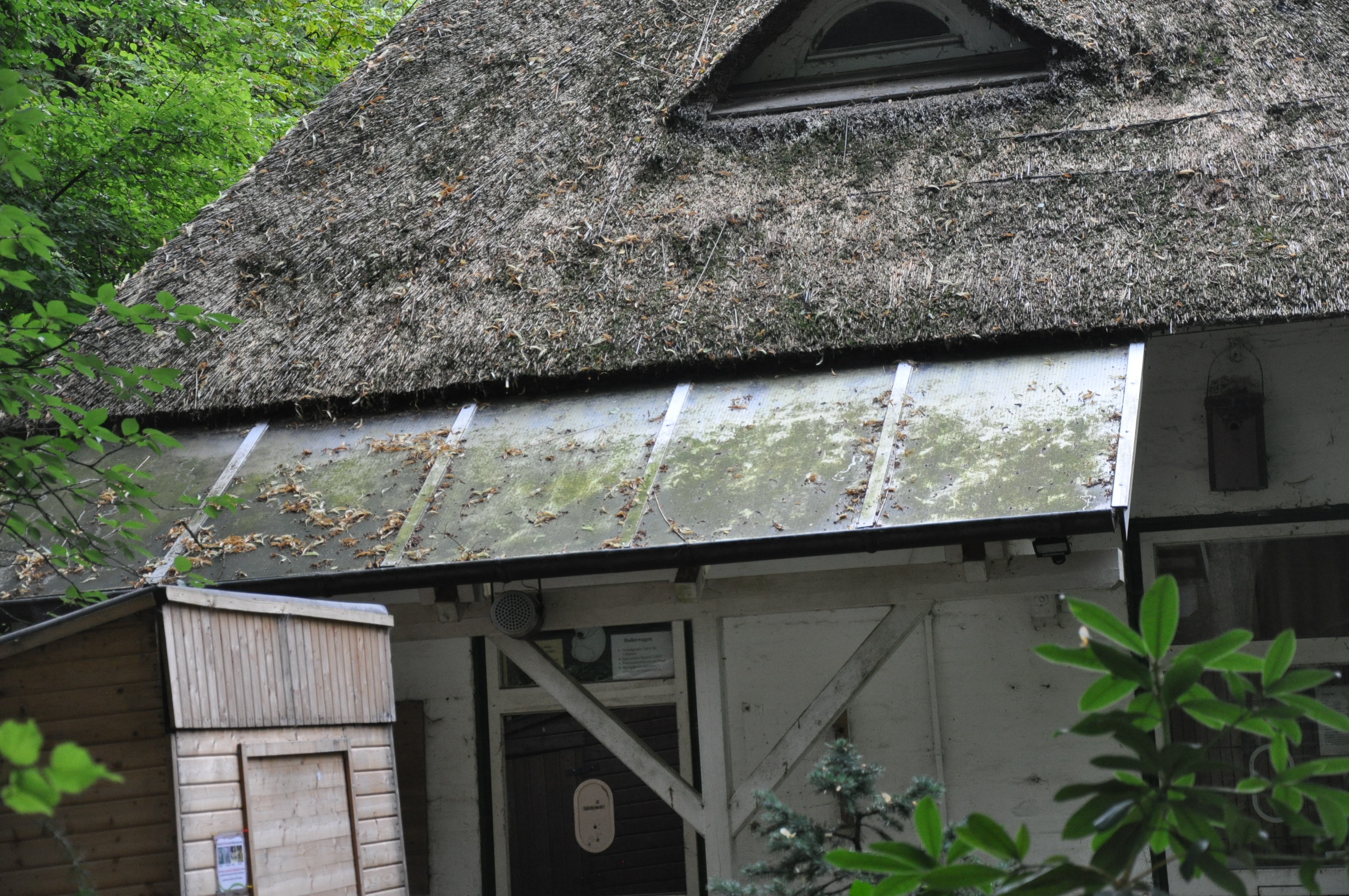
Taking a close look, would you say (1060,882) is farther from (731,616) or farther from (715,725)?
(715,725)

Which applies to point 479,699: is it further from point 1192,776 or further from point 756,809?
point 1192,776

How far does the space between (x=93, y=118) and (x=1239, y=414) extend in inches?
332

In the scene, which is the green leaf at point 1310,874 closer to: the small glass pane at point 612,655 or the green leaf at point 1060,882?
the green leaf at point 1060,882

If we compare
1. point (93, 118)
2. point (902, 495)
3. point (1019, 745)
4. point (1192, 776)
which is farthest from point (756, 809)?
point (93, 118)

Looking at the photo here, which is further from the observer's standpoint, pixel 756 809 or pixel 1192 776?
pixel 756 809

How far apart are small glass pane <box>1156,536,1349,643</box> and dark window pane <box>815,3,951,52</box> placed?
130 inches

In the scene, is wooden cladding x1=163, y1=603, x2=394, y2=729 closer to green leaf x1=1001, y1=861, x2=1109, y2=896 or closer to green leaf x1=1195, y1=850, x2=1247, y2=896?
green leaf x1=1001, y1=861, x2=1109, y2=896

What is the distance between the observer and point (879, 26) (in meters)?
7.08

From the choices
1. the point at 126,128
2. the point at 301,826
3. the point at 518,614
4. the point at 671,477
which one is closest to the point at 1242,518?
the point at 671,477

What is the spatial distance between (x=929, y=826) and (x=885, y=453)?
3.29m

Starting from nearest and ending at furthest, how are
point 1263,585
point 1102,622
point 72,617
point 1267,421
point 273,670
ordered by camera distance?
1. point 1102,622
2. point 72,617
3. point 273,670
4. point 1267,421
5. point 1263,585

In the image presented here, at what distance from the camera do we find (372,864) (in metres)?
4.07

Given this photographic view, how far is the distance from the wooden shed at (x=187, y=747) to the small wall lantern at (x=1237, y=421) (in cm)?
414

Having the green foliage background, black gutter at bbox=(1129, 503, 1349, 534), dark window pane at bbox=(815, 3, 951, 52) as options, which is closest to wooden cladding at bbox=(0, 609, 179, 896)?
black gutter at bbox=(1129, 503, 1349, 534)
